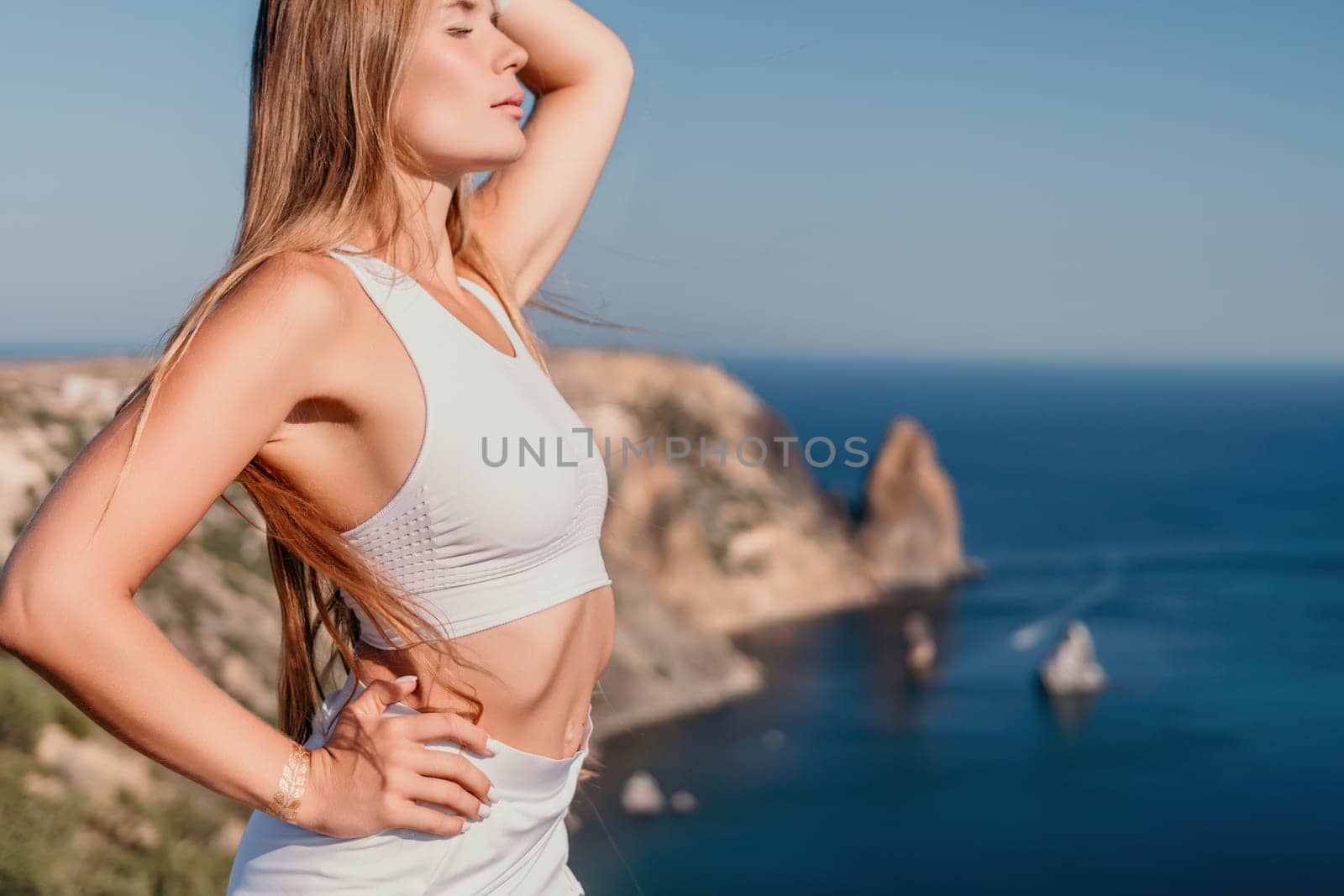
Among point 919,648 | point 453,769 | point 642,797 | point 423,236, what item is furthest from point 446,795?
point 919,648

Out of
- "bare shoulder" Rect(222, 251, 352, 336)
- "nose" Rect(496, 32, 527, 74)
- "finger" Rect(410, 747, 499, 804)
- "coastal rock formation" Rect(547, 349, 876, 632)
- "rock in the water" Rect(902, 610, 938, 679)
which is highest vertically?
"nose" Rect(496, 32, 527, 74)

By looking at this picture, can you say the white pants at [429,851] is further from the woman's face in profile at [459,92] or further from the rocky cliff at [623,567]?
the woman's face in profile at [459,92]

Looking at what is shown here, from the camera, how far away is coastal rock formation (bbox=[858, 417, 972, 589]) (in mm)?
43500

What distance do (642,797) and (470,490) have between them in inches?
1080

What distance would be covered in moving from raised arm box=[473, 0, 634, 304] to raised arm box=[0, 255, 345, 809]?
75 centimetres

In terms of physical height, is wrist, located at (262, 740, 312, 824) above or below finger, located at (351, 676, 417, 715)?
below

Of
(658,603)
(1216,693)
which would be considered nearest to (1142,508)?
(1216,693)

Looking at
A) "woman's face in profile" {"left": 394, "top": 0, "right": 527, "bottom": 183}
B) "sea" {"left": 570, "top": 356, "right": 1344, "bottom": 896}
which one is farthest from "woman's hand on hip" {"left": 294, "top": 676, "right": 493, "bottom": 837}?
"sea" {"left": 570, "top": 356, "right": 1344, "bottom": 896}

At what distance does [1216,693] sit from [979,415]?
9103 centimetres

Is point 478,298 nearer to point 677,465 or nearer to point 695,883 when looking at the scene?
point 695,883

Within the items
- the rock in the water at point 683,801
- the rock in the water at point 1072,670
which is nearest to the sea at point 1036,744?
the rock in the water at point 683,801

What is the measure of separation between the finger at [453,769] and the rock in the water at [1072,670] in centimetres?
3804

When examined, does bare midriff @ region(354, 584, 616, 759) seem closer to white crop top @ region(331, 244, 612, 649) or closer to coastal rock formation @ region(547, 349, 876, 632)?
white crop top @ region(331, 244, 612, 649)

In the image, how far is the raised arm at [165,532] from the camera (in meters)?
1.23
